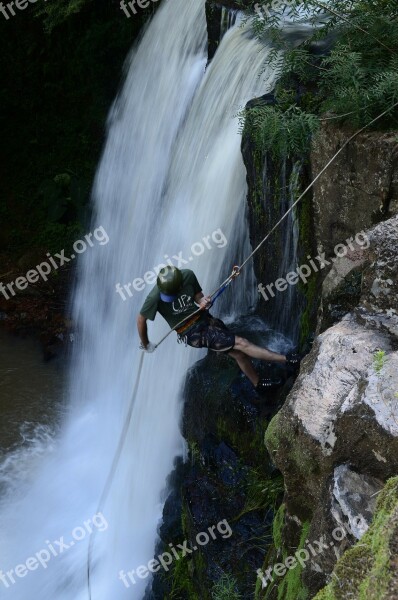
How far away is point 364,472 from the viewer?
3348 millimetres

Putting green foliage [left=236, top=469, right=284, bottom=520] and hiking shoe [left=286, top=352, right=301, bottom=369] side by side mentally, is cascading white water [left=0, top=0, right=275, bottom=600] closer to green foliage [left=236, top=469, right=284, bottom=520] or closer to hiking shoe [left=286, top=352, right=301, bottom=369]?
hiking shoe [left=286, top=352, right=301, bottom=369]

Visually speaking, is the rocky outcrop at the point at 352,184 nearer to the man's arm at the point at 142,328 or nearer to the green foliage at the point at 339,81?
the green foliage at the point at 339,81

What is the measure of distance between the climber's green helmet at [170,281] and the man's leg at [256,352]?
27.3 inches

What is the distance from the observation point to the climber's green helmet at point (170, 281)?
18.1 feet

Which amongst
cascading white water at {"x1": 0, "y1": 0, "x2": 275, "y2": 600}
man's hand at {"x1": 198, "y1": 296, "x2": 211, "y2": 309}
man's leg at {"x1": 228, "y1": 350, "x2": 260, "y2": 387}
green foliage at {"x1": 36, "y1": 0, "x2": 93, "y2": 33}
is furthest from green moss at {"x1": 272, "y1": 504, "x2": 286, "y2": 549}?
green foliage at {"x1": 36, "y1": 0, "x2": 93, "y2": 33}

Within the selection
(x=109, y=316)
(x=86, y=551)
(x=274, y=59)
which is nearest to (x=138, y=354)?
(x=109, y=316)

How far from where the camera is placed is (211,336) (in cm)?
575

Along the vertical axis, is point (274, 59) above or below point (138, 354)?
above

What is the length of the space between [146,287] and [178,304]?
3.84 metres

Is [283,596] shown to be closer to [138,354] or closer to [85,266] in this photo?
[138,354]

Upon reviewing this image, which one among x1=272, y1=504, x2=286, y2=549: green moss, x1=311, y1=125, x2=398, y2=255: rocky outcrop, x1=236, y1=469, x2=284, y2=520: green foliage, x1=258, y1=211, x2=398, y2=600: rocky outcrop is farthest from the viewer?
x1=236, y1=469, x2=284, y2=520: green foliage

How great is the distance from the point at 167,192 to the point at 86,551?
473cm

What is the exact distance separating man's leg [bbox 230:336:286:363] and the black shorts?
6 cm

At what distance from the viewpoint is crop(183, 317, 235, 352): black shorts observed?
5.67 m
